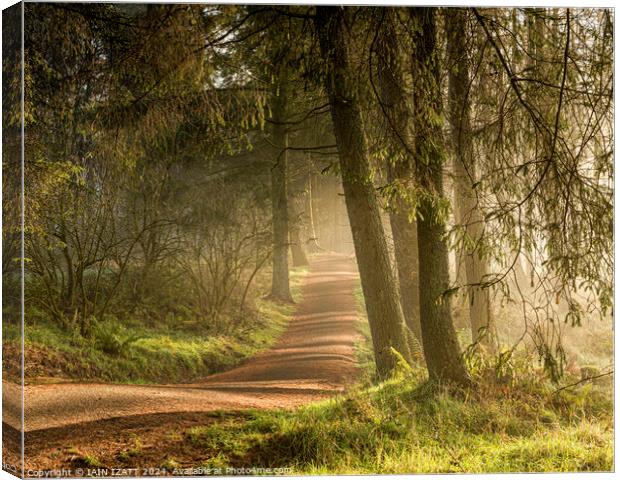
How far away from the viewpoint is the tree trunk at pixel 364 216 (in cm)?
456

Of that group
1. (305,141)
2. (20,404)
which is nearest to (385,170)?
(305,141)

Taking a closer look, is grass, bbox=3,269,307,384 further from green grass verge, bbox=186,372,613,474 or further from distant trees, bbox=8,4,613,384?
green grass verge, bbox=186,372,613,474

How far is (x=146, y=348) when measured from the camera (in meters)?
4.41

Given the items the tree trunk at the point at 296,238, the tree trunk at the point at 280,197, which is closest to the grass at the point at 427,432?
the tree trunk at the point at 280,197

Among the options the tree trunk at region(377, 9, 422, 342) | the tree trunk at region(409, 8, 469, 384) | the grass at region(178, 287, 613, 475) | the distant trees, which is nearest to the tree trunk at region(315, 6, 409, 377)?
the distant trees

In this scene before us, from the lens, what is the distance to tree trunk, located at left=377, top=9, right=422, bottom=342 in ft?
14.3

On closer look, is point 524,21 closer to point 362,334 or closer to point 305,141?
point 305,141

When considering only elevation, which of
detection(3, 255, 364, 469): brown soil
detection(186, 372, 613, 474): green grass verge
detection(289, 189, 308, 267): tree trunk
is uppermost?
detection(289, 189, 308, 267): tree trunk

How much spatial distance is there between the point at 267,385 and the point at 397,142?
2.14 metres

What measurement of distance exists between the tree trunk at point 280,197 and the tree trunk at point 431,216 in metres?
1.08

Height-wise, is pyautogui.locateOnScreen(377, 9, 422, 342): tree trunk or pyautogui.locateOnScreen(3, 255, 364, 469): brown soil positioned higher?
pyautogui.locateOnScreen(377, 9, 422, 342): tree trunk

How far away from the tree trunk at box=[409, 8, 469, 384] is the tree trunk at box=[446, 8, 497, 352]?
151mm

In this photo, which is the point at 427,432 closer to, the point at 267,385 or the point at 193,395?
the point at 267,385

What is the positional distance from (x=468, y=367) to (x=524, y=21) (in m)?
2.74
